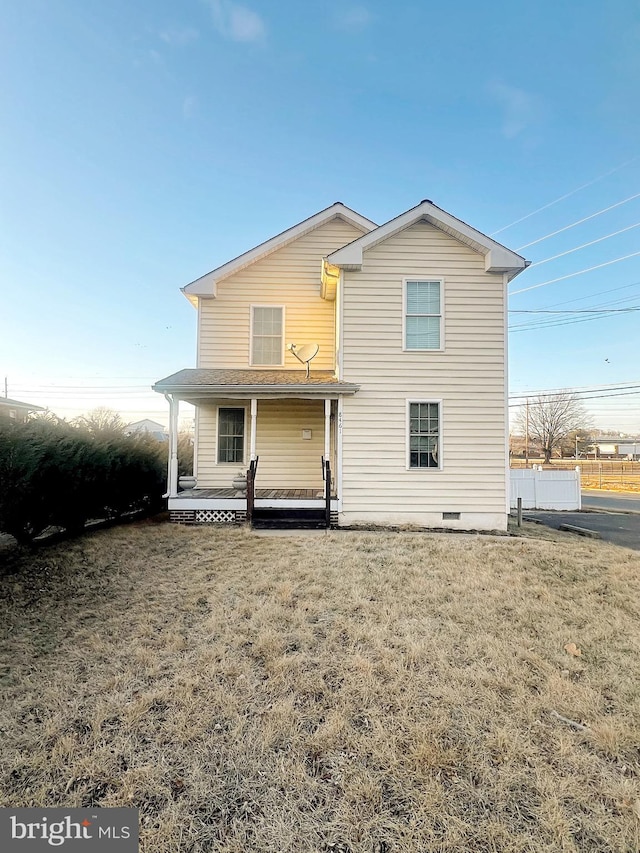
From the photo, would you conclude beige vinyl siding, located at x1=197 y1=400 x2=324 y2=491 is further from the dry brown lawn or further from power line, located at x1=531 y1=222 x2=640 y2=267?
power line, located at x1=531 y1=222 x2=640 y2=267

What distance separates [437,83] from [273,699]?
57.1 feet

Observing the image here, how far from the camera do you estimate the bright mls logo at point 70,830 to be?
6.70 ft

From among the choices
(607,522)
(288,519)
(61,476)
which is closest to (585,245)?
(607,522)

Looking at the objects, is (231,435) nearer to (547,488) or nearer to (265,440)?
(265,440)

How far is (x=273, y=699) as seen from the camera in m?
3.15

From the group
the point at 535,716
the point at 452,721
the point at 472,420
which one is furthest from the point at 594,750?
the point at 472,420

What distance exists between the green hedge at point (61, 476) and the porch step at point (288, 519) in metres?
3.05

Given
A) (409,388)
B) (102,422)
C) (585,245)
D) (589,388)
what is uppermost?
(585,245)

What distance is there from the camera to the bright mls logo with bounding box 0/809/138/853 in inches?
80.4

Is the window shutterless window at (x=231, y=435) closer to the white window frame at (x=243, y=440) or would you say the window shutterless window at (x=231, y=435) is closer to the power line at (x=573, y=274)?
the white window frame at (x=243, y=440)

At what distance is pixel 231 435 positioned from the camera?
35.7 ft

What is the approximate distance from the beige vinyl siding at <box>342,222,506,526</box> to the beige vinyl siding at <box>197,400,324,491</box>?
191cm

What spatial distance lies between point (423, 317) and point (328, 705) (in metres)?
8.25

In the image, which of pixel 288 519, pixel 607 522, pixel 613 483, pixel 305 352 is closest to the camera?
pixel 288 519
